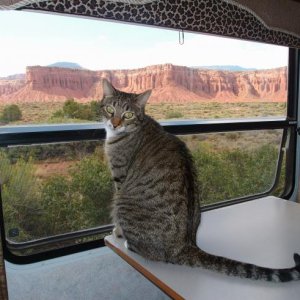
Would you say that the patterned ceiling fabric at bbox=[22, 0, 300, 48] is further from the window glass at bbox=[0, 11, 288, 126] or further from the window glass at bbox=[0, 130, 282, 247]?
the window glass at bbox=[0, 130, 282, 247]

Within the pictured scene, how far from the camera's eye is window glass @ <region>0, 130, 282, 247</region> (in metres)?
1.29

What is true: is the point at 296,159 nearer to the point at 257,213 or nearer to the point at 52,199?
the point at 257,213

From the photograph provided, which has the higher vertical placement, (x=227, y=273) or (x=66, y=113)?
(x=66, y=113)

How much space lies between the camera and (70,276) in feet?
4.54

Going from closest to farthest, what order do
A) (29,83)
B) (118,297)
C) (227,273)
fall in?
1. (227,273)
2. (29,83)
3. (118,297)

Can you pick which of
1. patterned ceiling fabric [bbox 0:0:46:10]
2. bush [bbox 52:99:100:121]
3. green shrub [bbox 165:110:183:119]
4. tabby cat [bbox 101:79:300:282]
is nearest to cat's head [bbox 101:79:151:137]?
tabby cat [bbox 101:79:300:282]

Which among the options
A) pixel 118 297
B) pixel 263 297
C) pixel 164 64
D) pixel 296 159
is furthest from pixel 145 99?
pixel 296 159

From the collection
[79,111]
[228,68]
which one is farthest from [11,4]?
[228,68]

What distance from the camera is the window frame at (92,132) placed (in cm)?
124

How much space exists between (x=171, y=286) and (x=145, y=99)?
0.88 meters

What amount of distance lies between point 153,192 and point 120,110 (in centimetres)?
45

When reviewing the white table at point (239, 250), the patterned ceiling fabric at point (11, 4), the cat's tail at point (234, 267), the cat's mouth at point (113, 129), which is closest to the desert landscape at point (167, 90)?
the cat's mouth at point (113, 129)

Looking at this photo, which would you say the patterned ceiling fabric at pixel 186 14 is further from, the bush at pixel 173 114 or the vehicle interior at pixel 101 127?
the bush at pixel 173 114

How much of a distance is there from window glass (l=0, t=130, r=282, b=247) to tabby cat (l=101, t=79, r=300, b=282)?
0.84ft
